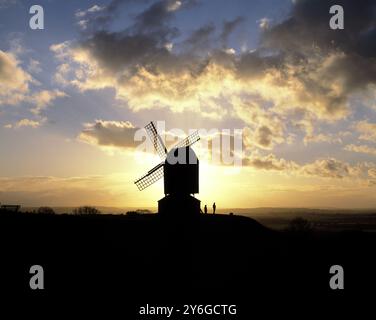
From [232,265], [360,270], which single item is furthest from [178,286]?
[360,270]

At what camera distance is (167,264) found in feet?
86.3

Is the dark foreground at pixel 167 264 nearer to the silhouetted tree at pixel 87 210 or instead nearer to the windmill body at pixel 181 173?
the windmill body at pixel 181 173

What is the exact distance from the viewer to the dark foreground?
75.6ft

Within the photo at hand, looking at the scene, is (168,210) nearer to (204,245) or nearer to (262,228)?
(204,245)

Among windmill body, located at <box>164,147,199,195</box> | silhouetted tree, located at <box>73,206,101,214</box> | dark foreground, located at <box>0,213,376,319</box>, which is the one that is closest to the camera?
dark foreground, located at <box>0,213,376,319</box>

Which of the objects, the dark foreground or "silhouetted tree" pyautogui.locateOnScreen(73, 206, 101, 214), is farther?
"silhouetted tree" pyautogui.locateOnScreen(73, 206, 101, 214)

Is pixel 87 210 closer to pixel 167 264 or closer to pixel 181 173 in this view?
pixel 181 173

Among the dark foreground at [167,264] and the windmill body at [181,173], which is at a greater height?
the windmill body at [181,173]

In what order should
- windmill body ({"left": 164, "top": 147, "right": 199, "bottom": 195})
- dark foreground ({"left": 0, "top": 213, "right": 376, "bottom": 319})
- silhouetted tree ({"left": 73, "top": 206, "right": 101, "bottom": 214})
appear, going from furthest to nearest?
silhouetted tree ({"left": 73, "top": 206, "right": 101, "bottom": 214}), windmill body ({"left": 164, "top": 147, "right": 199, "bottom": 195}), dark foreground ({"left": 0, "top": 213, "right": 376, "bottom": 319})

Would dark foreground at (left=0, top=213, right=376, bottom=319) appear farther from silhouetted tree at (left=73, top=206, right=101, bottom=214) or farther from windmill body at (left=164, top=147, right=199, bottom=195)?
silhouetted tree at (left=73, top=206, right=101, bottom=214)

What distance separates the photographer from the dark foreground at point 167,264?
75.6 ft

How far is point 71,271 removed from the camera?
2469 centimetres

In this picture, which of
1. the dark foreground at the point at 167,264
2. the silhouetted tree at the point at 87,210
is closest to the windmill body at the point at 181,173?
the dark foreground at the point at 167,264

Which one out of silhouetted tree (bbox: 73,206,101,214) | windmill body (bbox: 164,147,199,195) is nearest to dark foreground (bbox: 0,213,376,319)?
windmill body (bbox: 164,147,199,195)
